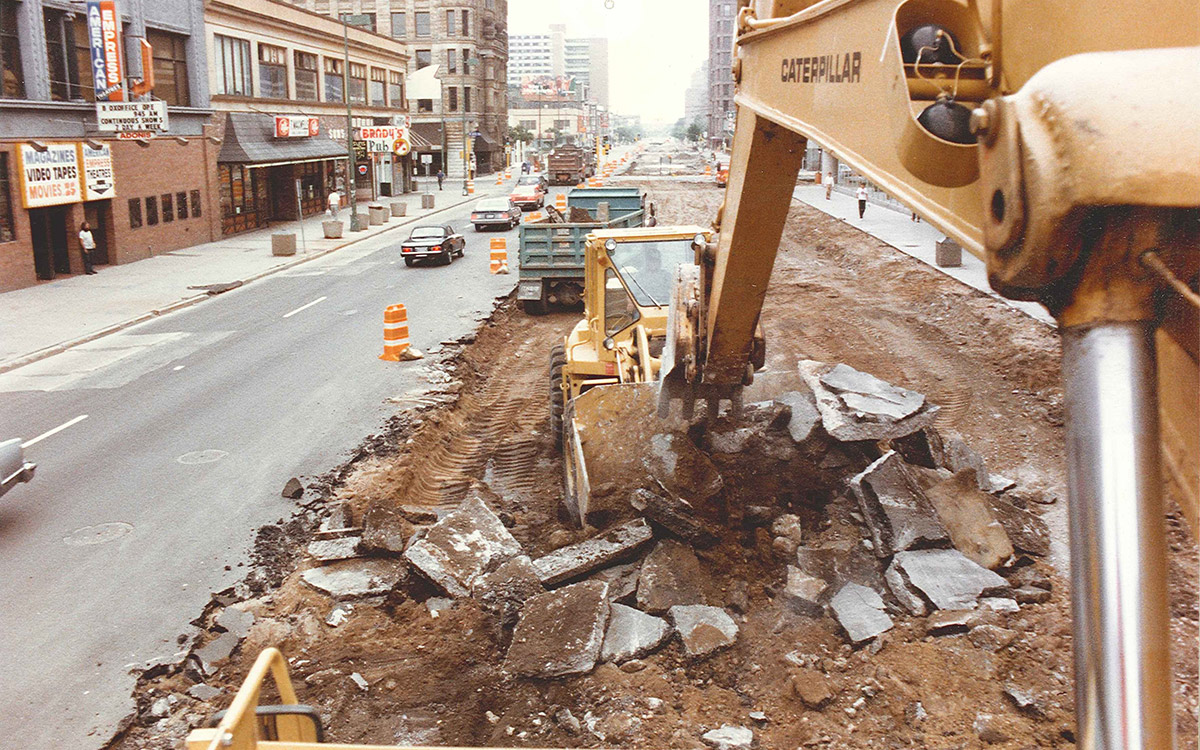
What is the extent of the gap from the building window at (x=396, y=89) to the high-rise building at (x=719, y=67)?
324 ft

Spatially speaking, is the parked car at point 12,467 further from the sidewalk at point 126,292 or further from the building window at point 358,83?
the building window at point 358,83

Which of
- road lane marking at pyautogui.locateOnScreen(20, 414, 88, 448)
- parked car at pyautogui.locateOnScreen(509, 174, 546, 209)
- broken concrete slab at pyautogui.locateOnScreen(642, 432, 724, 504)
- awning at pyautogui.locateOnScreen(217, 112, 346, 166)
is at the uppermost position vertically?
awning at pyautogui.locateOnScreen(217, 112, 346, 166)

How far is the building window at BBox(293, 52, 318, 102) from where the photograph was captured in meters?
51.9

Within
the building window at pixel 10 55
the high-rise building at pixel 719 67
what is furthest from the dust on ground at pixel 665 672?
the high-rise building at pixel 719 67

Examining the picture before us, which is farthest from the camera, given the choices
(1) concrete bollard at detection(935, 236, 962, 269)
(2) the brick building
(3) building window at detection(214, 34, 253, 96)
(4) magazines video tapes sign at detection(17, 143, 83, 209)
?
(3) building window at detection(214, 34, 253, 96)

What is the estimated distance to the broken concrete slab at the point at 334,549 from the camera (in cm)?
1002

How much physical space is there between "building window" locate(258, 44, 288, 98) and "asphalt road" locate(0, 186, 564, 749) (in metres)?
24.2

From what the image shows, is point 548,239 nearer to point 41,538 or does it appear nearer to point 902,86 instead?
point 41,538

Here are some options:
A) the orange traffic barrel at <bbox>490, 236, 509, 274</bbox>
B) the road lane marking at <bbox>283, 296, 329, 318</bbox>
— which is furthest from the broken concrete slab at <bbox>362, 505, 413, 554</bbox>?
the orange traffic barrel at <bbox>490, 236, 509, 274</bbox>

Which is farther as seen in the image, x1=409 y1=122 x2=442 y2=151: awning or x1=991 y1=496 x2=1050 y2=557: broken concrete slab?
x1=409 y1=122 x2=442 y2=151: awning

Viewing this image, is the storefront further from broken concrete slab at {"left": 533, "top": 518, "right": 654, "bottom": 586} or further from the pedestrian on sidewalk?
broken concrete slab at {"left": 533, "top": 518, "right": 654, "bottom": 586}

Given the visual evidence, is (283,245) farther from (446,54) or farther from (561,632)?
(446,54)

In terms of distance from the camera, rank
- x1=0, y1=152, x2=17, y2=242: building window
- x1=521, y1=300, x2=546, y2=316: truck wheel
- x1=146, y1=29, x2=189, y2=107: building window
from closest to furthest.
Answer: x1=521, y1=300, x2=546, y2=316: truck wheel, x1=0, y1=152, x2=17, y2=242: building window, x1=146, y1=29, x2=189, y2=107: building window

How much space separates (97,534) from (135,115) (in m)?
23.7
